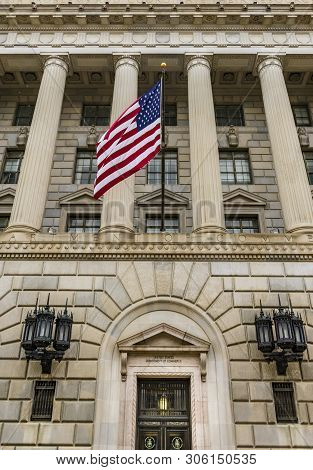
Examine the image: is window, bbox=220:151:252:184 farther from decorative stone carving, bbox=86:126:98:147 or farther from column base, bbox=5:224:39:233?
column base, bbox=5:224:39:233

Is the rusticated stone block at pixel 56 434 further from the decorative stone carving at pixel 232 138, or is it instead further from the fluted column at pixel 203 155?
the decorative stone carving at pixel 232 138

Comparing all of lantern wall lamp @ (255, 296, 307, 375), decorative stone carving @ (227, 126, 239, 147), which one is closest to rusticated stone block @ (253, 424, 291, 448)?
lantern wall lamp @ (255, 296, 307, 375)

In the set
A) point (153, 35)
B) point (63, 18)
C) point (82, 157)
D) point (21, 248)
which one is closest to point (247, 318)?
point (21, 248)

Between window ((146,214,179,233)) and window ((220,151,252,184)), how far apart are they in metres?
3.51

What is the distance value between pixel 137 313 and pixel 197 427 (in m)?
4.03

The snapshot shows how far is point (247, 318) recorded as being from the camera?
13.6 metres

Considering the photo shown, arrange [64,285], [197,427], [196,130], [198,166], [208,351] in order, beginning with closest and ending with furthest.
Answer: [197,427]
[208,351]
[64,285]
[198,166]
[196,130]

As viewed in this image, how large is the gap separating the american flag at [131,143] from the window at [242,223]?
7.25m

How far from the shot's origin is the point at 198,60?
21516 mm

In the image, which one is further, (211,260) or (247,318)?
(211,260)

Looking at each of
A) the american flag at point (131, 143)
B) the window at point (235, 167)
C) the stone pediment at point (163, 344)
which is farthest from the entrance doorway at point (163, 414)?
the window at point (235, 167)

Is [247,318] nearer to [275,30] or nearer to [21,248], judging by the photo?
[21,248]

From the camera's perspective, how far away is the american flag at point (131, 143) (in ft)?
46.3

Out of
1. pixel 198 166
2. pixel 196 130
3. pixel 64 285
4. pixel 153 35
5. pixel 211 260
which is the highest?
pixel 153 35
